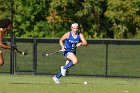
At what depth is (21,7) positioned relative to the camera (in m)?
56.2

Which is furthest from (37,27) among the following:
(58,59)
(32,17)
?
(58,59)

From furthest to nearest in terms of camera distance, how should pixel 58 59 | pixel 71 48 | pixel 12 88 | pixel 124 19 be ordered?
pixel 124 19 < pixel 58 59 < pixel 71 48 < pixel 12 88

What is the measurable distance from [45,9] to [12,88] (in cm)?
4049

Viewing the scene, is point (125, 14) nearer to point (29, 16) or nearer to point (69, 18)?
point (69, 18)

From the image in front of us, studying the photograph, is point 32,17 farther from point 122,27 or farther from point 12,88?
point 12,88

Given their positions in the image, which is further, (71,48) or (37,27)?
(37,27)

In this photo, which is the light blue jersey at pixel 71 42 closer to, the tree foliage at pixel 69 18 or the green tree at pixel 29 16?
the tree foliage at pixel 69 18

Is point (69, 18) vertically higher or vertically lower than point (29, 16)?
lower

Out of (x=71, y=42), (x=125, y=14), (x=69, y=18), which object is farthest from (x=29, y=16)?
(x=71, y=42)

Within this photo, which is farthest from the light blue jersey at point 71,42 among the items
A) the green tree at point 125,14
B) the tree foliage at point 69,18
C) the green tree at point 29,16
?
the green tree at point 29,16

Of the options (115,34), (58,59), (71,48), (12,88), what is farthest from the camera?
(115,34)

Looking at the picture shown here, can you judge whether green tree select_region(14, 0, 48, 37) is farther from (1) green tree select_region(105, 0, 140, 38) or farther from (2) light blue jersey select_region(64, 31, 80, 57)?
(2) light blue jersey select_region(64, 31, 80, 57)

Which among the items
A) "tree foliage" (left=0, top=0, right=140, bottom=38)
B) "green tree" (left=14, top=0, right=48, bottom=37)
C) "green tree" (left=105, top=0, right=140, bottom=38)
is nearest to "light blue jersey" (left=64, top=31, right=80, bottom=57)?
"green tree" (left=105, top=0, right=140, bottom=38)

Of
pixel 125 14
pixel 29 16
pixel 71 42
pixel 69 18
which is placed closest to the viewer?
pixel 71 42
